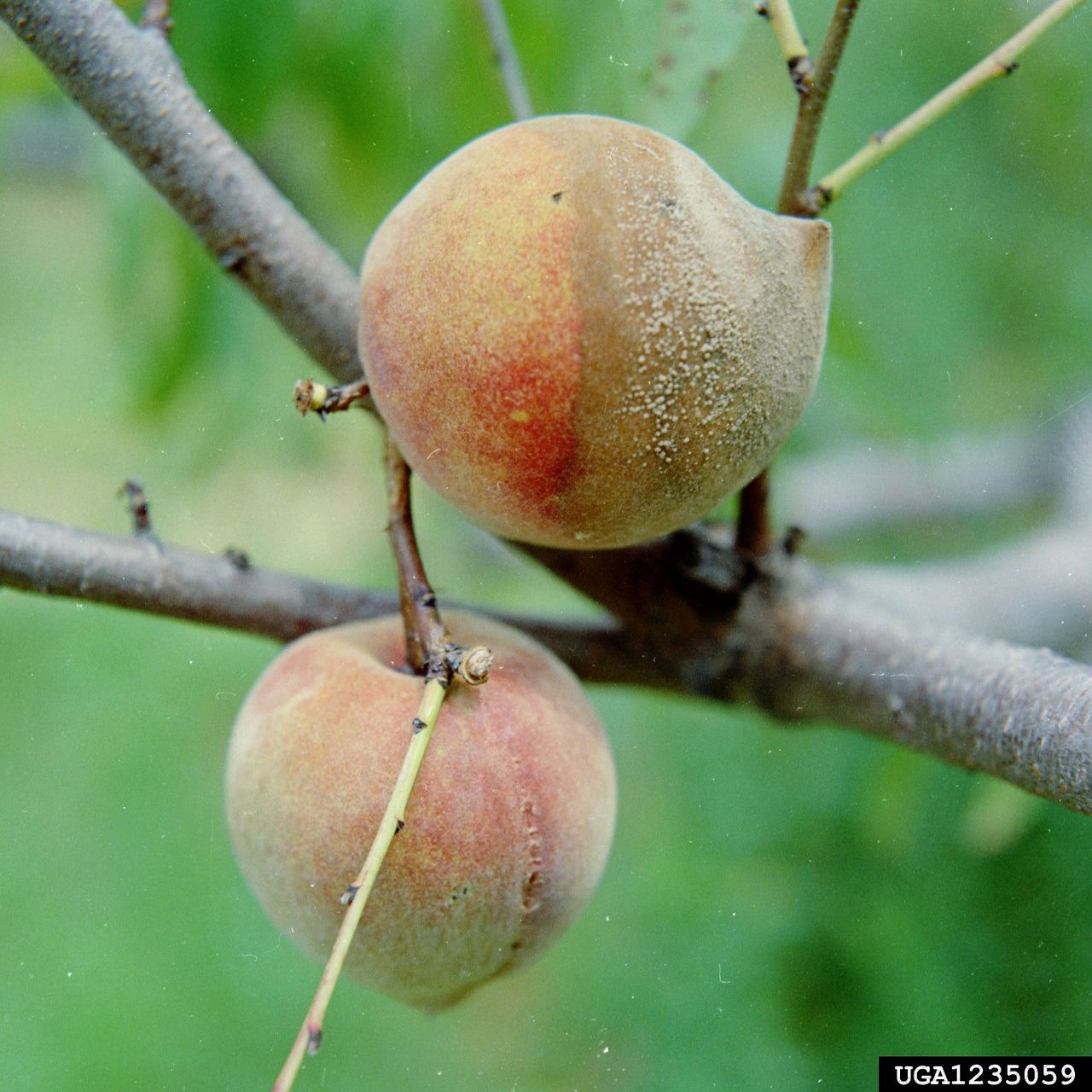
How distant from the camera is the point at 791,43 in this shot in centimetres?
82

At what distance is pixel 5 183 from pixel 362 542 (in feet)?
4.39

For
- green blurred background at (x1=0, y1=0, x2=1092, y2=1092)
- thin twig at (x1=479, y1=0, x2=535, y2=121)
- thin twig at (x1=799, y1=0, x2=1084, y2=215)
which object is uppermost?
thin twig at (x1=479, y1=0, x2=535, y2=121)

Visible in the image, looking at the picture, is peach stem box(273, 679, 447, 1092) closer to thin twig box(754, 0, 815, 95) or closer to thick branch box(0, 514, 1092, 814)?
thick branch box(0, 514, 1092, 814)

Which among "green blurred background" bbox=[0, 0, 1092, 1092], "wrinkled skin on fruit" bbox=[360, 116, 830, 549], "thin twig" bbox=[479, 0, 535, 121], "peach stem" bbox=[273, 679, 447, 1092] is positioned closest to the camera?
"peach stem" bbox=[273, 679, 447, 1092]

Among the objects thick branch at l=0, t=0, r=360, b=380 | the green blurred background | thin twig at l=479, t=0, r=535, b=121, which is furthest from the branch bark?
thin twig at l=479, t=0, r=535, b=121

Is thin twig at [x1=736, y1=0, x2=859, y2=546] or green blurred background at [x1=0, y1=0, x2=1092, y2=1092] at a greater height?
thin twig at [x1=736, y1=0, x2=859, y2=546]

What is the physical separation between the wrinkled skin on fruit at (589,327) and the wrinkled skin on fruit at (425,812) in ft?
0.51

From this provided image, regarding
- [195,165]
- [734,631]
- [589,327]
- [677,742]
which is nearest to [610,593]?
[734,631]

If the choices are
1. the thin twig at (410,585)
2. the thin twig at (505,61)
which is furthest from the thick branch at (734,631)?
the thin twig at (505,61)

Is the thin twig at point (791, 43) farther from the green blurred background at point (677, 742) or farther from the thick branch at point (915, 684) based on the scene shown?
the thick branch at point (915, 684)

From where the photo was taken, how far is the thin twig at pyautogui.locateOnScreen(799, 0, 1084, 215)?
820 mm

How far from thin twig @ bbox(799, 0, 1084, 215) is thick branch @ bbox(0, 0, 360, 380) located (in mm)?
426

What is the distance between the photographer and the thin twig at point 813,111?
2.63 ft

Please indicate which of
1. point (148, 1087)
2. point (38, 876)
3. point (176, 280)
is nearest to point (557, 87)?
point (176, 280)
